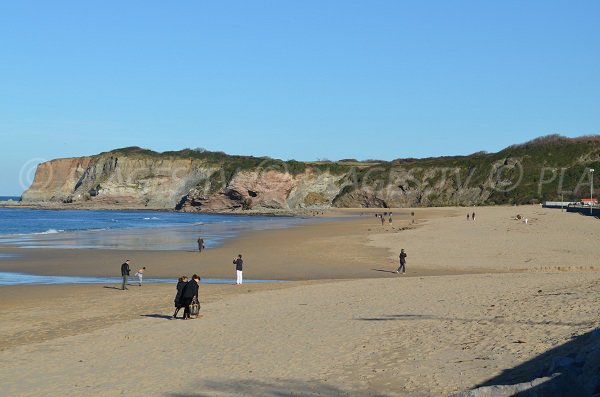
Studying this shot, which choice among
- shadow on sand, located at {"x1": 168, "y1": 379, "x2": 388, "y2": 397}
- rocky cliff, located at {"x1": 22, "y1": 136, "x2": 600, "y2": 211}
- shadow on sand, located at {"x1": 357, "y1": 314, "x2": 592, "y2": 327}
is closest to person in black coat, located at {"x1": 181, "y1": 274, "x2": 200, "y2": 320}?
shadow on sand, located at {"x1": 357, "y1": 314, "x2": 592, "y2": 327}

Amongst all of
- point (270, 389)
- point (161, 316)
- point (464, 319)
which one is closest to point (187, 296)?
point (161, 316)

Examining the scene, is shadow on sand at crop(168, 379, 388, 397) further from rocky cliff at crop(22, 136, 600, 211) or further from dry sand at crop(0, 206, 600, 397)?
rocky cliff at crop(22, 136, 600, 211)

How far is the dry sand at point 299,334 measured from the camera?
382 inches

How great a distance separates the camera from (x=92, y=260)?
111ft

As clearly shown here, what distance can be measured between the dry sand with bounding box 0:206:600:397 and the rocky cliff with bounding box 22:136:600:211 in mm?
80539

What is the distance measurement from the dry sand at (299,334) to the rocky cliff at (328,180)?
264ft

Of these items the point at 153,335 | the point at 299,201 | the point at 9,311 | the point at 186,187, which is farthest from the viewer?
the point at 186,187

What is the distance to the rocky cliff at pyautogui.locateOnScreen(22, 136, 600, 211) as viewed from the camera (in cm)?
10438

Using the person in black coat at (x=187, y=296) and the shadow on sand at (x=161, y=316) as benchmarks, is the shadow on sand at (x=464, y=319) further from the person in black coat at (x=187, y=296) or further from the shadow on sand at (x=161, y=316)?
the shadow on sand at (x=161, y=316)

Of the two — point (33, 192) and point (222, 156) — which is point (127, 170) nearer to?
point (222, 156)

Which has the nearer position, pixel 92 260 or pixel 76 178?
pixel 92 260

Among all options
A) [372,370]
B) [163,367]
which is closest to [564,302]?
[372,370]

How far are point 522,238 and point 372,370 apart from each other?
1219 inches

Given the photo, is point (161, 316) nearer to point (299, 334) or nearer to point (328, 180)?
point (299, 334)
